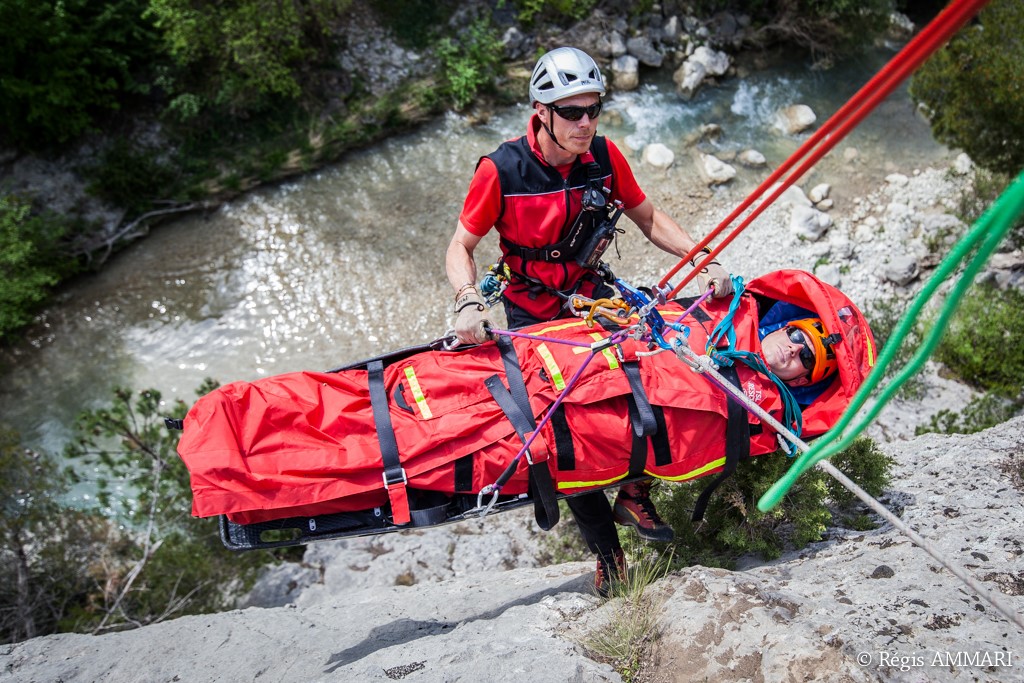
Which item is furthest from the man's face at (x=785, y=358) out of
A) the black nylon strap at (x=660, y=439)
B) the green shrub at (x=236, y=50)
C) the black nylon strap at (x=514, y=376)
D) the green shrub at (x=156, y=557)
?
the green shrub at (x=236, y=50)

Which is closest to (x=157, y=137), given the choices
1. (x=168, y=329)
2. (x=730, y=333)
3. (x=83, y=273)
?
(x=83, y=273)

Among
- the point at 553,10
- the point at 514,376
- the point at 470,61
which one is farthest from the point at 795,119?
the point at 514,376

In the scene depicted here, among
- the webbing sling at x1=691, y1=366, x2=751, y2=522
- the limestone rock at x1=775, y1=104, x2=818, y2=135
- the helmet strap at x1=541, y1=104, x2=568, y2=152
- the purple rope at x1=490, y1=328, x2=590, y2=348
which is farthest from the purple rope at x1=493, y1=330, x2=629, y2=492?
the limestone rock at x1=775, y1=104, x2=818, y2=135

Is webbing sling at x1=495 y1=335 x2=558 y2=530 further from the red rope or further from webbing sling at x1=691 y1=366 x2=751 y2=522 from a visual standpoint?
the red rope

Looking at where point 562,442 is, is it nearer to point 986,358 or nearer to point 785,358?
point 785,358

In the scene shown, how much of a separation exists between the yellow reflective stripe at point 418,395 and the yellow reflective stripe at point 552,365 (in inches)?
24.6

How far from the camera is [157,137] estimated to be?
A: 9688 millimetres

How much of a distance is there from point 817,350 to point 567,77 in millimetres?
1877

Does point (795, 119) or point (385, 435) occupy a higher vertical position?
point (795, 119)

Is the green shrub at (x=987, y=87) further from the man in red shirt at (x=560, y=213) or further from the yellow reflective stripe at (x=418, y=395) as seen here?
the yellow reflective stripe at (x=418, y=395)

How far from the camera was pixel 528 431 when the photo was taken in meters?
3.19

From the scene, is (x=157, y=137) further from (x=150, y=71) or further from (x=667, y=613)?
(x=667, y=613)

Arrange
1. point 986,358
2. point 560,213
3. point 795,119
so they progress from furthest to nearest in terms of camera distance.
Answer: point 795,119, point 986,358, point 560,213

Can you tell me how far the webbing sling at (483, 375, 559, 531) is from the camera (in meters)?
3.20
